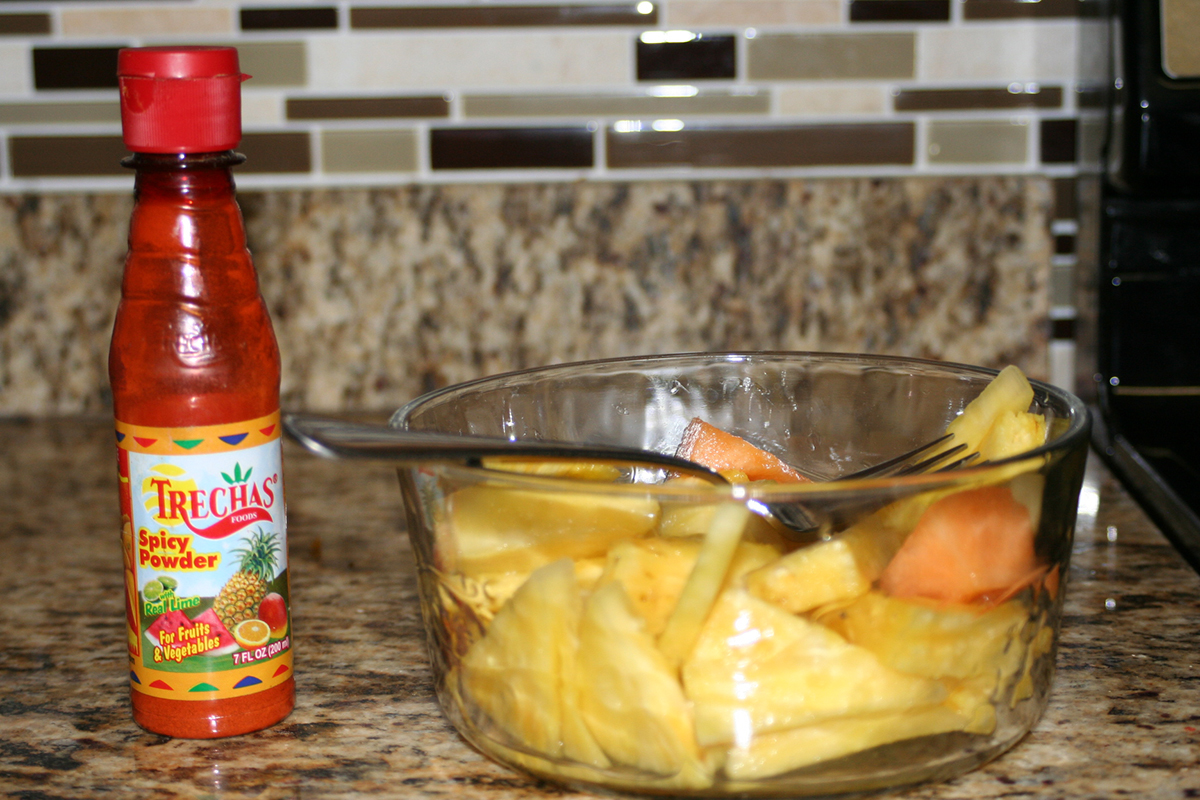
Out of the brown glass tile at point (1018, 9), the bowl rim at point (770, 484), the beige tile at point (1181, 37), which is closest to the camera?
the bowl rim at point (770, 484)

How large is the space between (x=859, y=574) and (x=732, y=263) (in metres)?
0.68

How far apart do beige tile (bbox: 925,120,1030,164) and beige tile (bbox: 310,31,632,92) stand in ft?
0.99

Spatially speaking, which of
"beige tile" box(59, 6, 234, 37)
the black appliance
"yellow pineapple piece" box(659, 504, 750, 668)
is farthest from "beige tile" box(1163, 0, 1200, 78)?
"beige tile" box(59, 6, 234, 37)

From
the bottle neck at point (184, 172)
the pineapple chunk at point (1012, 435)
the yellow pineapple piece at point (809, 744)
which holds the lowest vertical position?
the yellow pineapple piece at point (809, 744)

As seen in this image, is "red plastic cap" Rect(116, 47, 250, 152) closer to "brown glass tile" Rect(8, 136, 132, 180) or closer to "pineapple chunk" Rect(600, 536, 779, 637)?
"pineapple chunk" Rect(600, 536, 779, 637)

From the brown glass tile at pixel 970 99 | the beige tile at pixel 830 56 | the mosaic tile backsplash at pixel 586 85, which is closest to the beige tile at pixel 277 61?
the mosaic tile backsplash at pixel 586 85

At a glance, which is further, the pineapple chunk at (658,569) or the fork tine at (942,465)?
the fork tine at (942,465)

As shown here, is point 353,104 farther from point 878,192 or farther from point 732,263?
point 878,192

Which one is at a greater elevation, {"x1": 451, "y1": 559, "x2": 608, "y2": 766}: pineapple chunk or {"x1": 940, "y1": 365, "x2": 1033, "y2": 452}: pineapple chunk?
{"x1": 940, "y1": 365, "x2": 1033, "y2": 452}: pineapple chunk

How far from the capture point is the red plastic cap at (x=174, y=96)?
51 centimetres

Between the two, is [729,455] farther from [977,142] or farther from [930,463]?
[977,142]

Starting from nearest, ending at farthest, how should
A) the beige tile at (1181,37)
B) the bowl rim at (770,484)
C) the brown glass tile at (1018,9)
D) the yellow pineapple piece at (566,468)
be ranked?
the bowl rim at (770,484) < the yellow pineapple piece at (566,468) < the beige tile at (1181,37) < the brown glass tile at (1018,9)

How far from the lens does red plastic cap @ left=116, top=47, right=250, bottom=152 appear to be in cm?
51

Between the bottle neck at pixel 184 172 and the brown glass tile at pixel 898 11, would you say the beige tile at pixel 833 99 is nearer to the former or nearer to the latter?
the brown glass tile at pixel 898 11
